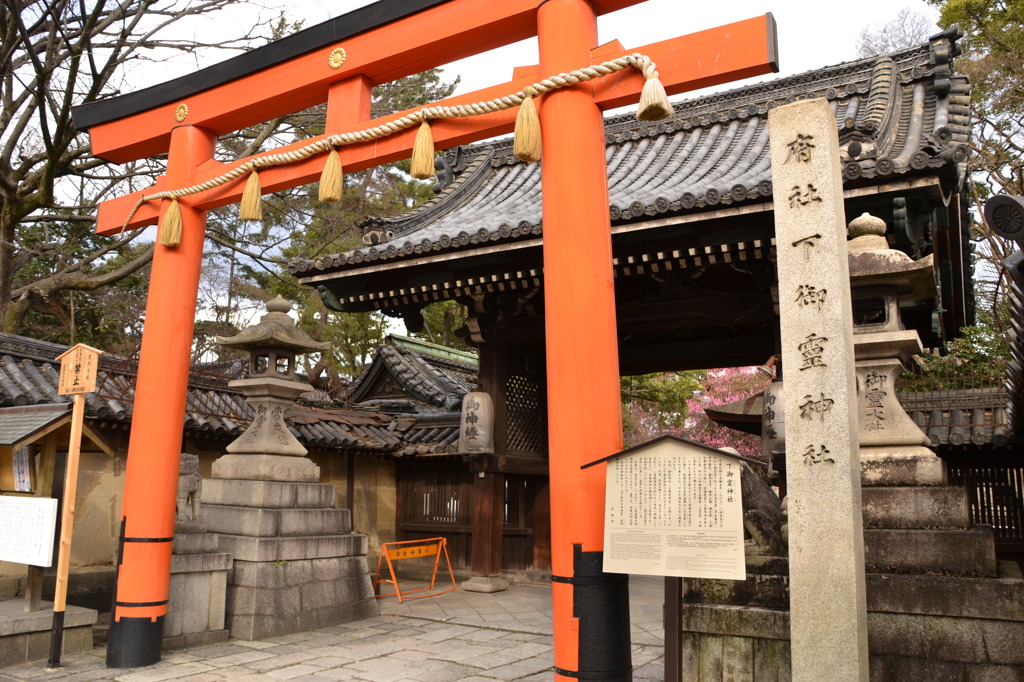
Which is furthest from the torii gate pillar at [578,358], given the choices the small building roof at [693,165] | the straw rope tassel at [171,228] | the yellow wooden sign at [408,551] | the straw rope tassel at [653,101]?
the yellow wooden sign at [408,551]

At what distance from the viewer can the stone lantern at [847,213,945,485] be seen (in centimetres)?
449

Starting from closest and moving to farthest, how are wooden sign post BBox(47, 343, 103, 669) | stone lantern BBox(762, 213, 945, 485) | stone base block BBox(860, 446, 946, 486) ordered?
stone base block BBox(860, 446, 946, 486), stone lantern BBox(762, 213, 945, 485), wooden sign post BBox(47, 343, 103, 669)

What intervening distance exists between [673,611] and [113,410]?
21.9 feet

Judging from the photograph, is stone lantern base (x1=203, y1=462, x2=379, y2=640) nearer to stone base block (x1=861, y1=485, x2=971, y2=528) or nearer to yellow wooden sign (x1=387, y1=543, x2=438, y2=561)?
yellow wooden sign (x1=387, y1=543, x2=438, y2=561)

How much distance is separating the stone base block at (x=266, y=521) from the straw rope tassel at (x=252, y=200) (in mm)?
3144

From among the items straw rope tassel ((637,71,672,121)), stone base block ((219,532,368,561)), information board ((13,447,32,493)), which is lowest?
stone base block ((219,532,368,561))

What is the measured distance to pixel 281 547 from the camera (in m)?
7.52

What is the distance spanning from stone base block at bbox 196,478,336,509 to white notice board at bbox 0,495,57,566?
1.92 meters

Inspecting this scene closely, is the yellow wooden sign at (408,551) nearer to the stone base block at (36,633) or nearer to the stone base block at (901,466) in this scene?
the stone base block at (36,633)

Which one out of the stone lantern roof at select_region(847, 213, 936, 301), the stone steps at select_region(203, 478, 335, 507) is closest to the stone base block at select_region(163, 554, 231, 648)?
the stone steps at select_region(203, 478, 335, 507)

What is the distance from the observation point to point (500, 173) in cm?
1217

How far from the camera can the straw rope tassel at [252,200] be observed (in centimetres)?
612

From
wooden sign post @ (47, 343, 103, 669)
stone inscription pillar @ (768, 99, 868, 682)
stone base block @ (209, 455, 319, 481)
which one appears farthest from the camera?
stone base block @ (209, 455, 319, 481)

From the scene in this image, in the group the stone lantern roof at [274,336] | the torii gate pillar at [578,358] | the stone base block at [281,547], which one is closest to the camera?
the torii gate pillar at [578,358]
